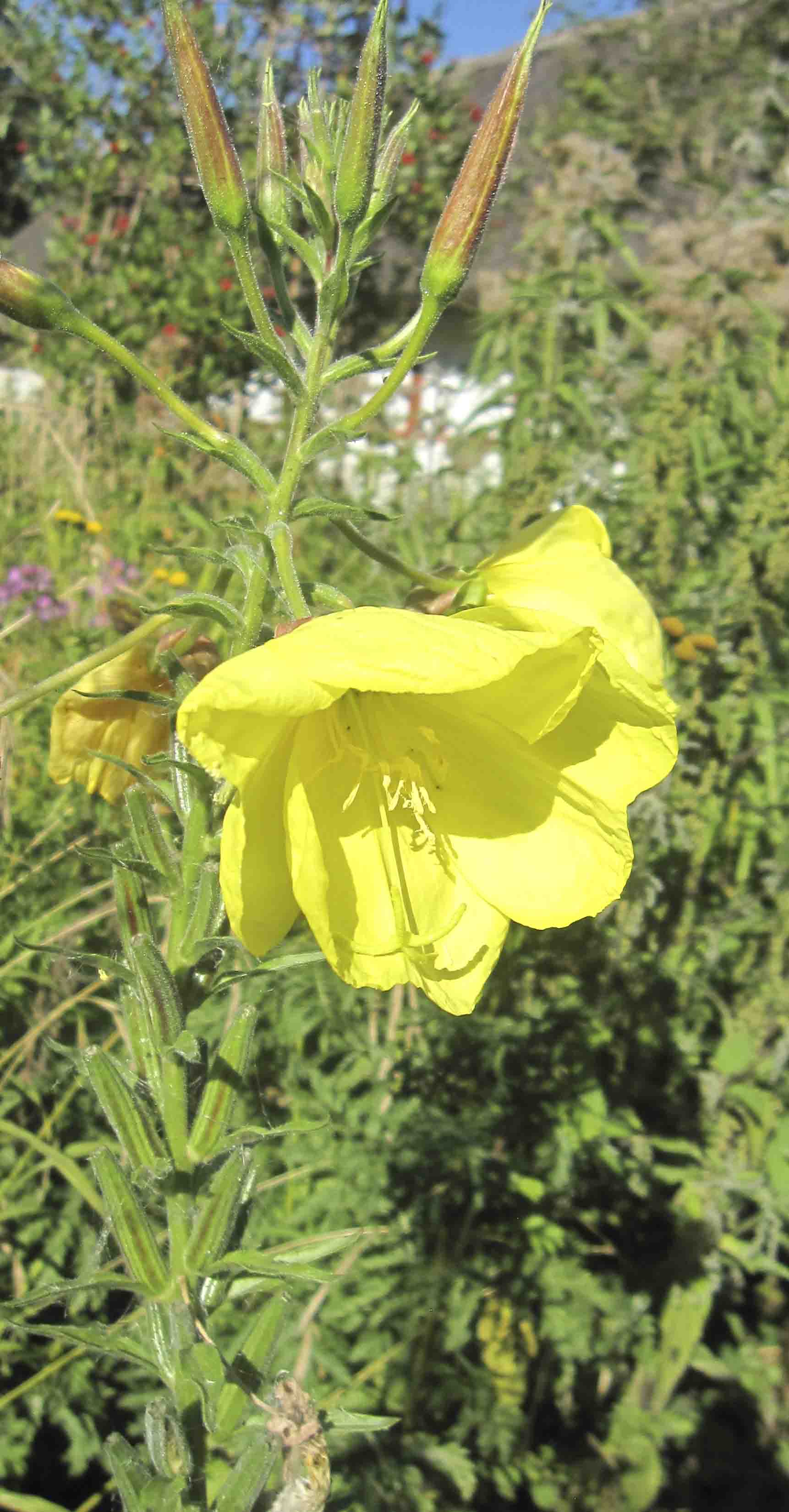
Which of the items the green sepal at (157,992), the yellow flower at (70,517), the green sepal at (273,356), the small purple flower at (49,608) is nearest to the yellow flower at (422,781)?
the green sepal at (157,992)

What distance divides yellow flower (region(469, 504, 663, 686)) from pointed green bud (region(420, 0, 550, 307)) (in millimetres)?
223

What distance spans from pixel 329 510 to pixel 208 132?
31 centimetres

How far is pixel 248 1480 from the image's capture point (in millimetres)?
915

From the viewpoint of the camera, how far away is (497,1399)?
202cm

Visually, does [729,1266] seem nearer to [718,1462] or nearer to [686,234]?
[718,1462]

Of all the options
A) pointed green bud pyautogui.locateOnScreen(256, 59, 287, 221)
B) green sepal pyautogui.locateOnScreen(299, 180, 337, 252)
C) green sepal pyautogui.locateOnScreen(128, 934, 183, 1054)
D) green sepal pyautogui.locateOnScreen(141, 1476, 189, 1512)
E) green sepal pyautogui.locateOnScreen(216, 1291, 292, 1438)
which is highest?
pointed green bud pyautogui.locateOnScreen(256, 59, 287, 221)

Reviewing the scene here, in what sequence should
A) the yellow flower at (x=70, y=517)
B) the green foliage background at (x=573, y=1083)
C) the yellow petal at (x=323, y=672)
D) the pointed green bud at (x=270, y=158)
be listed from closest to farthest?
the yellow petal at (x=323, y=672)
the pointed green bud at (x=270, y=158)
the green foliage background at (x=573, y=1083)
the yellow flower at (x=70, y=517)

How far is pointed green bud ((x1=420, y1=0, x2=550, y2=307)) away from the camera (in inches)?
35.1

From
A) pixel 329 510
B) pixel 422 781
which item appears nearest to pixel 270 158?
pixel 329 510

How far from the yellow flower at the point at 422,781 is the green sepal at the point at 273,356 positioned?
0.21 metres

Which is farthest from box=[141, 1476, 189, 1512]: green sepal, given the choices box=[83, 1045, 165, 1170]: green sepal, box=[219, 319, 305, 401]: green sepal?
box=[219, 319, 305, 401]: green sepal

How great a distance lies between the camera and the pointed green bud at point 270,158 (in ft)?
3.26

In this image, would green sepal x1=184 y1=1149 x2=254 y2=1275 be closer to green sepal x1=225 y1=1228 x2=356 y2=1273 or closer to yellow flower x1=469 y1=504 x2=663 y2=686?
green sepal x1=225 y1=1228 x2=356 y2=1273

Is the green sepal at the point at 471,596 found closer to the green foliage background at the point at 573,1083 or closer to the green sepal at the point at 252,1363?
the green sepal at the point at 252,1363
